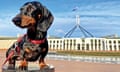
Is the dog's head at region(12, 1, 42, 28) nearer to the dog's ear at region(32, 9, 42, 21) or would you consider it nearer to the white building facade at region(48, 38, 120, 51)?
the dog's ear at region(32, 9, 42, 21)

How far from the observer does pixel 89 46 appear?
6438 cm

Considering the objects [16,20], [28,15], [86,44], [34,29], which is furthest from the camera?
[86,44]

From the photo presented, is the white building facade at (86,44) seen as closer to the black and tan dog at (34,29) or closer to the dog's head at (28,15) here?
the black and tan dog at (34,29)

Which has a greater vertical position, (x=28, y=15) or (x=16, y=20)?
(x=28, y=15)

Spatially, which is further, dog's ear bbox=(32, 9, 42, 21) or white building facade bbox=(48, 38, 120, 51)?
white building facade bbox=(48, 38, 120, 51)

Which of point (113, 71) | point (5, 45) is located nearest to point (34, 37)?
point (113, 71)

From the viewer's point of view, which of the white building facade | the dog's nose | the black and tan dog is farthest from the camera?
the white building facade

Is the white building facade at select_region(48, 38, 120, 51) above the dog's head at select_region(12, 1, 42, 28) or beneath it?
beneath

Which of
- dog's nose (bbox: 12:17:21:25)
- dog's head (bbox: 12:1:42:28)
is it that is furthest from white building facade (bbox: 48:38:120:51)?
dog's nose (bbox: 12:17:21:25)

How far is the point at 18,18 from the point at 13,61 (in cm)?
144

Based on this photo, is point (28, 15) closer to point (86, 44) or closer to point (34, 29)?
point (34, 29)

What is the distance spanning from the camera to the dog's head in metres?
5.51

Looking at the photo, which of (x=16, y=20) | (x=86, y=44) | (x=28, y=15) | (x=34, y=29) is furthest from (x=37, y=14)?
(x=86, y=44)

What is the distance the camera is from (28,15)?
5.68 m
